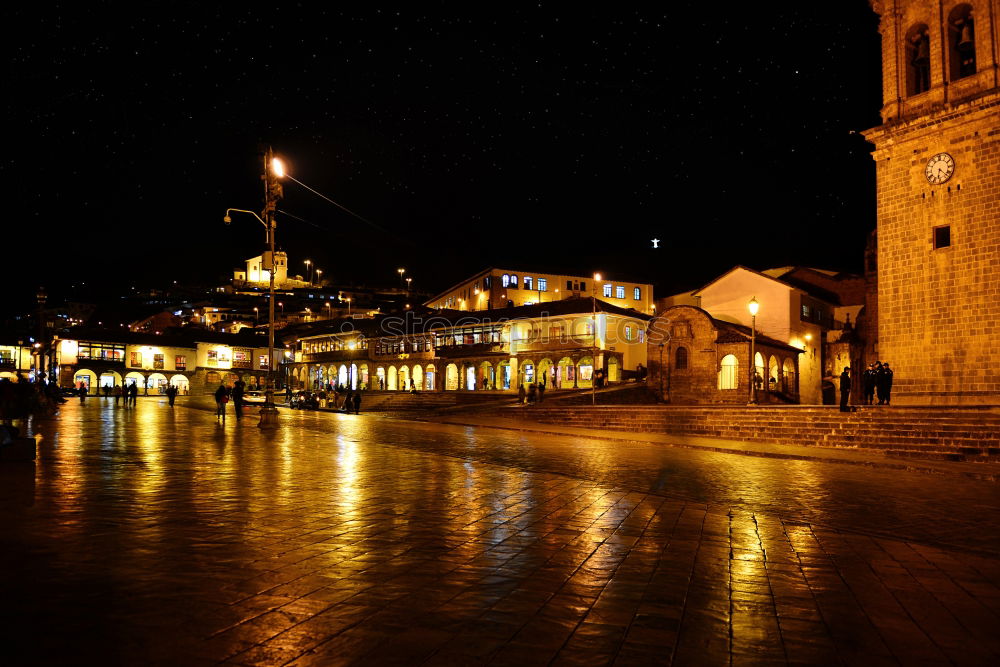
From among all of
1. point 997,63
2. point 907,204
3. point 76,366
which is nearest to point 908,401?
point 907,204

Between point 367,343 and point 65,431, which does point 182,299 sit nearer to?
point 367,343

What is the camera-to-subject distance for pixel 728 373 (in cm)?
3522

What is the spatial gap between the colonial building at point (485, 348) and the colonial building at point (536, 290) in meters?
5.81

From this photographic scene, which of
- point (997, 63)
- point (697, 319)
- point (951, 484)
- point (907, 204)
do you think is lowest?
point (951, 484)

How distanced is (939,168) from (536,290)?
40.5m

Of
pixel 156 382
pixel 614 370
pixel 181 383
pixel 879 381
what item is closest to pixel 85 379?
pixel 156 382

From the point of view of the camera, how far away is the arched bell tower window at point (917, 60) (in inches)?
942

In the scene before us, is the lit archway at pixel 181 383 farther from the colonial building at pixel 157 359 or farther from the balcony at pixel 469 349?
the balcony at pixel 469 349

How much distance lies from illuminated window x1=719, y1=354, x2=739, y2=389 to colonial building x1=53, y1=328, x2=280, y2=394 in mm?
49447

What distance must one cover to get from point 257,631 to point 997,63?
26.6 metres

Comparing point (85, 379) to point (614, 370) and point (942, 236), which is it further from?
point (942, 236)

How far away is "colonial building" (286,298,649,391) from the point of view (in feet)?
150

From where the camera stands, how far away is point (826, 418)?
20.3 metres

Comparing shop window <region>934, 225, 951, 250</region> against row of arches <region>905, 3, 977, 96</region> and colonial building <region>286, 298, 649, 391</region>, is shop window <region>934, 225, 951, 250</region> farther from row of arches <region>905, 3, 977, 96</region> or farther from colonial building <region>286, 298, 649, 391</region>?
colonial building <region>286, 298, 649, 391</region>
